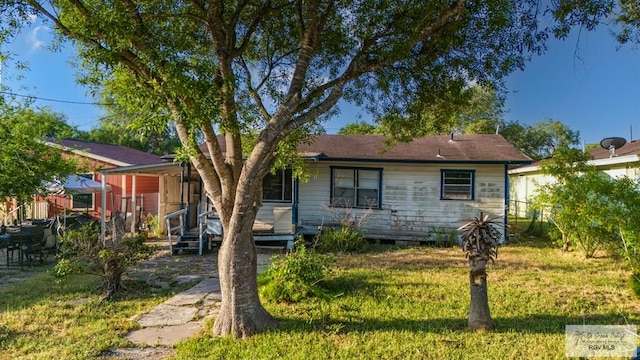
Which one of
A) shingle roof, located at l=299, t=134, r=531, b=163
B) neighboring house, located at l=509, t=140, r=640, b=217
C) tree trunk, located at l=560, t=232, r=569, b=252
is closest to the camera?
tree trunk, located at l=560, t=232, r=569, b=252

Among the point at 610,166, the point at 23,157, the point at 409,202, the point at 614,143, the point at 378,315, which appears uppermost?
the point at 614,143

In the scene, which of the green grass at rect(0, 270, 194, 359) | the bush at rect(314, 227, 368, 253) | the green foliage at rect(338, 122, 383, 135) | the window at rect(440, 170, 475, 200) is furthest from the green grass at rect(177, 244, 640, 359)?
the green foliage at rect(338, 122, 383, 135)

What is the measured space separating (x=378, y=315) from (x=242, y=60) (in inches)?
167

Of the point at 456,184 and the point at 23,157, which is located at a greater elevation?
the point at 23,157

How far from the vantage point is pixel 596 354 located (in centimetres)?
406

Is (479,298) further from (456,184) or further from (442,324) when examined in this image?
(456,184)

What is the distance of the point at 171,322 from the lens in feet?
17.0

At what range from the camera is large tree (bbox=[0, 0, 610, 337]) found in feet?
13.1

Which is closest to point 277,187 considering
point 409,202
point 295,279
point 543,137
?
point 409,202

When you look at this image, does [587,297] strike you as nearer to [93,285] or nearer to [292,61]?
[292,61]

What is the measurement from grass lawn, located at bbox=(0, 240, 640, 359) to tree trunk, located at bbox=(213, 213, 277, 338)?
187mm

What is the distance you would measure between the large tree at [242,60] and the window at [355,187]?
6.39 m

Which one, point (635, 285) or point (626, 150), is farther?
point (626, 150)

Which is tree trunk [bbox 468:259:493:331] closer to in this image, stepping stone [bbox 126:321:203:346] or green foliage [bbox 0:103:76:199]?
stepping stone [bbox 126:321:203:346]
